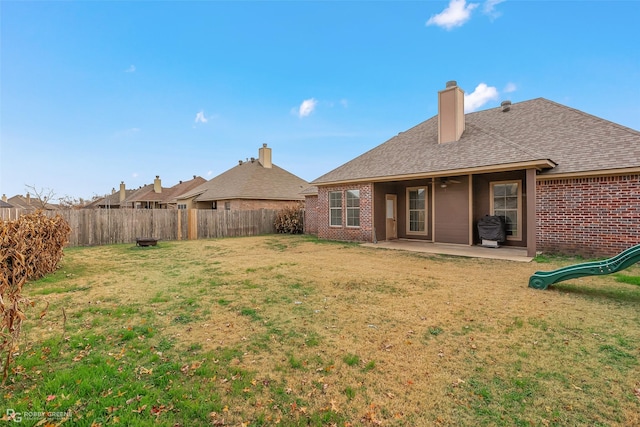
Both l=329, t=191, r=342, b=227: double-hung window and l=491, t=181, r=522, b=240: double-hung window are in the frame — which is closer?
l=491, t=181, r=522, b=240: double-hung window

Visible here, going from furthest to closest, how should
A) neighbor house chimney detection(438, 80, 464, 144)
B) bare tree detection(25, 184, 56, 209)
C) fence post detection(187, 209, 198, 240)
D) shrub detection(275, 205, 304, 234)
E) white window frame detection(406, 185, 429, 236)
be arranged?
1. shrub detection(275, 205, 304, 234)
2. fence post detection(187, 209, 198, 240)
3. white window frame detection(406, 185, 429, 236)
4. neighbor house chimney detection(438, 80, 464, 144)
5. bare tree detection(25, 184, 56, 209)

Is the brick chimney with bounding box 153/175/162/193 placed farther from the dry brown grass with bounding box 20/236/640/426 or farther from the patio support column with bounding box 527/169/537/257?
the patio support column with bounding box 527/169/537/257

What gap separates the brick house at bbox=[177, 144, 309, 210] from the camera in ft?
69.8

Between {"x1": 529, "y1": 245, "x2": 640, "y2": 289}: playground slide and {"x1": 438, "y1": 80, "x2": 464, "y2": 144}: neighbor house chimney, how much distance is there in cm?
760

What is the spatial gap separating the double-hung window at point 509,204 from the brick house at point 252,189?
1281cm

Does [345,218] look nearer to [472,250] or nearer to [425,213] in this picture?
[425,213]

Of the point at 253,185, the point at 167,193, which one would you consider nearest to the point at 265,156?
the point at 253,185

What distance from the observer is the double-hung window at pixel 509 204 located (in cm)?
1045

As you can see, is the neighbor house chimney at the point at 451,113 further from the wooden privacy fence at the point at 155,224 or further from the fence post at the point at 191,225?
the fence post at the point at 191,225

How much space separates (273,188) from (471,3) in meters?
16.4

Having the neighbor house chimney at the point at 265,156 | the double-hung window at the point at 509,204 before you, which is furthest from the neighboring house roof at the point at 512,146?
the neighbor house chimney at the point at 265,156

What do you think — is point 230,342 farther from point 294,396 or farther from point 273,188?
point 273,188

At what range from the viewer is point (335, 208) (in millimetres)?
14180

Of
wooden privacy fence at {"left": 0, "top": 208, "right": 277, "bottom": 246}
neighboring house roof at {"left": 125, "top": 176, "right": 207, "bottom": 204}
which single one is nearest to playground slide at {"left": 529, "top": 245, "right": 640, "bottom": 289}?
wooden privacy fence at {"left": 0, "top": 208, "right": 277, "bottom": 246}
